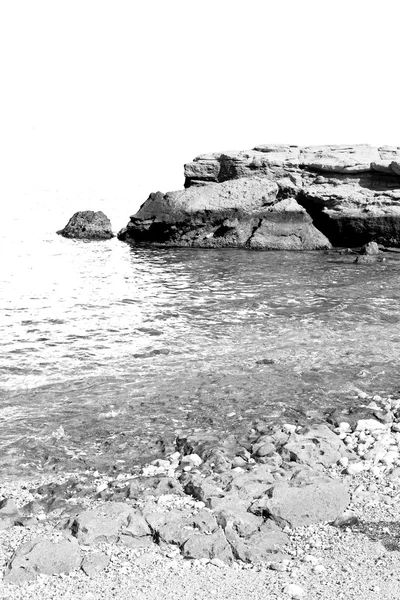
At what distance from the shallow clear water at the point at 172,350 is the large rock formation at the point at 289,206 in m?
5.32

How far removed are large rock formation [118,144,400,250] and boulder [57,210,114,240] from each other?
3.04 metres

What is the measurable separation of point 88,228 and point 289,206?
1367 cm

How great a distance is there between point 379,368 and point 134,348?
18.2 ft

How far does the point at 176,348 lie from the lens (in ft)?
51.3

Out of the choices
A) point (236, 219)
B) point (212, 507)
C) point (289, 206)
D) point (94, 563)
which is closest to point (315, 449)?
point (212, 507)

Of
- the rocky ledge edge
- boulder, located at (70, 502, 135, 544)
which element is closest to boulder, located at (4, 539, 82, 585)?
the rocky ledge edge

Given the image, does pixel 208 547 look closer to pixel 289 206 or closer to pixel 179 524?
pixel 179 524

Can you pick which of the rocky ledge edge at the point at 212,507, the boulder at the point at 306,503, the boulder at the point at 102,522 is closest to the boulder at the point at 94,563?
the rocky ledge edge at the point at 212,507

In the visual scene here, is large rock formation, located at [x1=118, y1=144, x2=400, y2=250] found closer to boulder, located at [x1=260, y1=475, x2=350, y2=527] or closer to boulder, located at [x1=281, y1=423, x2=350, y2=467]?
boulder, located at [x1=281, y1=423, x2=350, y2=467]

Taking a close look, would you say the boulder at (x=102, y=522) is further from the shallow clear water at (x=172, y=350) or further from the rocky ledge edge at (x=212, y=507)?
the shallow clear water at (x=172, y=350)

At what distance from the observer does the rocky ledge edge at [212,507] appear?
6723 mm

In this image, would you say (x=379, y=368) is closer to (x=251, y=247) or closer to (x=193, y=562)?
(x=193, y=562)

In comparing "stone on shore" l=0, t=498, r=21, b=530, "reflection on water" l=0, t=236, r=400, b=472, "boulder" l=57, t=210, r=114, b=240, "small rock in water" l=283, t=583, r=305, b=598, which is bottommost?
"reflection on water" l=0, t=236, r=400, b=472

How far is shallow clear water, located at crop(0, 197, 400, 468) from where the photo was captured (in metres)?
10.8
